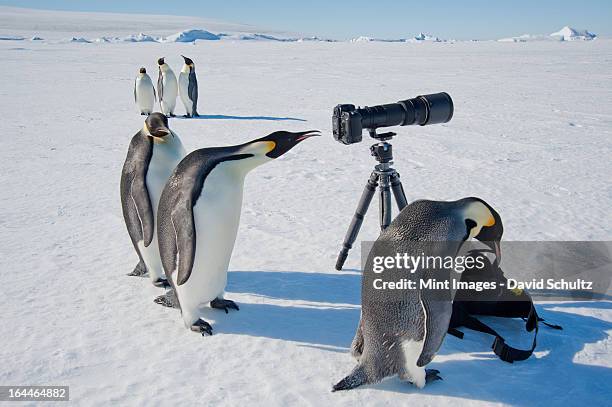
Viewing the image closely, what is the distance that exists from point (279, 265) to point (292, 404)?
1.28 metres

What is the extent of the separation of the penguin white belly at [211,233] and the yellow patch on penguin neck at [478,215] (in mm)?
984

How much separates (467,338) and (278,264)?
1.18 m

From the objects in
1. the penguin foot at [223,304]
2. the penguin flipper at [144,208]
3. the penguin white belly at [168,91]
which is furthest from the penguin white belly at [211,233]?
the penguin white belly at [168,91]

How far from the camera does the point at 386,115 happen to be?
2.23 meters

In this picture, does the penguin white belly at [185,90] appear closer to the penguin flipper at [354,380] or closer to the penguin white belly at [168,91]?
the penguin white belly at [168,91]

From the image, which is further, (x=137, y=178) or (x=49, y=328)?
(x=137, y=178)

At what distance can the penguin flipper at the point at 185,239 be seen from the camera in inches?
85.4

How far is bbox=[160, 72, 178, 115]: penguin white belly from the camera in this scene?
9.66 meters

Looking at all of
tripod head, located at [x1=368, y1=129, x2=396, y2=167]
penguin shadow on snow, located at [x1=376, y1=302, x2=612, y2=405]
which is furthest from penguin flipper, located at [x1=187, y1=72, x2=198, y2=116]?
penguin shadow on snow, located at [x1=376, y1=302, x2=612, y2=405]

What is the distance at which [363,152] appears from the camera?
20.1 feet

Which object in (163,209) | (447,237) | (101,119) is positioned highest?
(447,237)

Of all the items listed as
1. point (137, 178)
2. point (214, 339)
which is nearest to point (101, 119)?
point (137, 178)

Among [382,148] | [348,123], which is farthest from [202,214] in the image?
[382,148]

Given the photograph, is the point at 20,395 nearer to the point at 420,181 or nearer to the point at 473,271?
the point at 473,271
